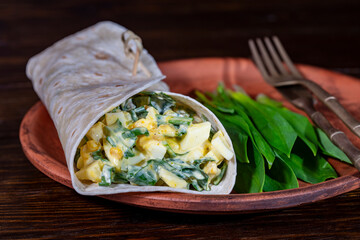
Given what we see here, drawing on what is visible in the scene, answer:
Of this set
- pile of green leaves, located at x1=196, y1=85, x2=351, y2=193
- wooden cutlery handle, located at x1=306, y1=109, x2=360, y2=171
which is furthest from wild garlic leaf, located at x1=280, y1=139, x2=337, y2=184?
wooden cutlery handle, located at x1=306, y1=109, x2=360, y2=171

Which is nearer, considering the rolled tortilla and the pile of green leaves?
the rolled tortilla

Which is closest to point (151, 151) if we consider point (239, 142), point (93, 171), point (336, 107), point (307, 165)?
Result: point (93, 171)

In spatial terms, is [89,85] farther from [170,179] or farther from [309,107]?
[309,107]

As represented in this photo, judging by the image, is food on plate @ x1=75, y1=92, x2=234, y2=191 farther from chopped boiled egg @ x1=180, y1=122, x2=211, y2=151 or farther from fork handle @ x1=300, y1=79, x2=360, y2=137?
fork handle @ x1=300, y1=79, x2=360, y2=137

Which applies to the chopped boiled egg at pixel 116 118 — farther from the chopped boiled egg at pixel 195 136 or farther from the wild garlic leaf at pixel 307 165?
the wild garlic leaf at pixel 307 165

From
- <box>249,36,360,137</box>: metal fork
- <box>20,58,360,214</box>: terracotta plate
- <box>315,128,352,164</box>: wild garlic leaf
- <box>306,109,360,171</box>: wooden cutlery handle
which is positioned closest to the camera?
<box>20,58,360,214</box>: terracotta plate

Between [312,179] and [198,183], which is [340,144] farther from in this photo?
[198,183]
